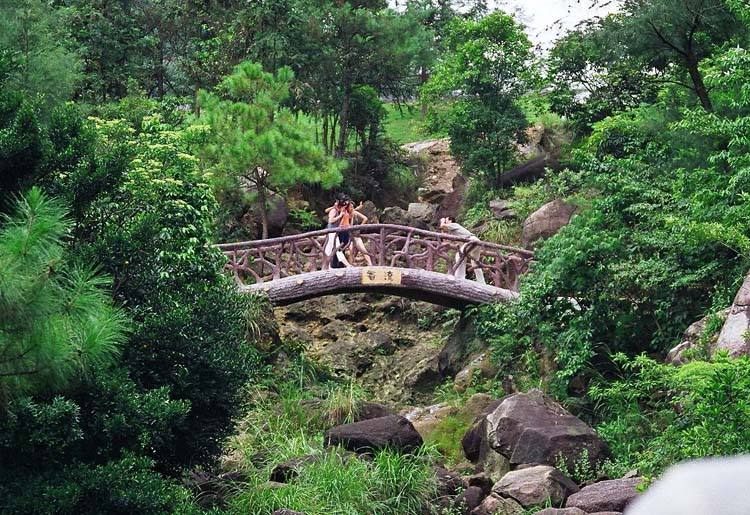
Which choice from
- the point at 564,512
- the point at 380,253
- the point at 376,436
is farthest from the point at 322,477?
the point at 380,253

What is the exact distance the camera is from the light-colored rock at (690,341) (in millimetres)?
11117

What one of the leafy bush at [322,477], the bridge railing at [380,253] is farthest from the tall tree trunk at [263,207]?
the leafy bush at [322,477]

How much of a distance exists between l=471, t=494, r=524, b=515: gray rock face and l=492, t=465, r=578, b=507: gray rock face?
58mm

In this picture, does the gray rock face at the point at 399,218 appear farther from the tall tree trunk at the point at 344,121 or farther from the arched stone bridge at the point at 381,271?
the arched stone bridge at the point at 381,271

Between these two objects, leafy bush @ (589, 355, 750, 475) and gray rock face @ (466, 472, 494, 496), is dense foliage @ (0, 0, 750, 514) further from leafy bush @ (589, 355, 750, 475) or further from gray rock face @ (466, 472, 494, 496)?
gray rock face @ (466, 472, 494, 496)

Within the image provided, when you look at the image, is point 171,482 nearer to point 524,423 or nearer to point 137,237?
point 137,237

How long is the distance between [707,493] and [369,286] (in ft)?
56.2

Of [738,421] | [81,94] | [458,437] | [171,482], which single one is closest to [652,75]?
[458,437]

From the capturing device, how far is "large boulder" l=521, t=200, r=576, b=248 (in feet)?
66.0

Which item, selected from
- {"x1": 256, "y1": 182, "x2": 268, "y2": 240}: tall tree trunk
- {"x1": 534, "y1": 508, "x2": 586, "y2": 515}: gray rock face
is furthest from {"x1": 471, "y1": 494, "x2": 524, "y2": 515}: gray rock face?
{"x1": 256, "y1": 182, "x2": 268, "y2": 240}: tall tree trunk

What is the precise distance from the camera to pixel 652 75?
20.8 meters

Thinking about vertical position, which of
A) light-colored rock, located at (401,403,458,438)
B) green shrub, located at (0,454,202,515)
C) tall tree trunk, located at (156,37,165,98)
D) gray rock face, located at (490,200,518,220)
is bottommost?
light-colored rock, located at (401,403,458,438)

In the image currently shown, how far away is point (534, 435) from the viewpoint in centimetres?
1181

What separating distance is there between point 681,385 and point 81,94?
16053 mm
